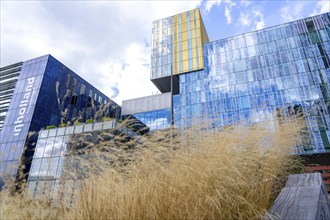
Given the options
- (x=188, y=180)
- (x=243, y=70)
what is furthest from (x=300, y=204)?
(x=243, y=70)

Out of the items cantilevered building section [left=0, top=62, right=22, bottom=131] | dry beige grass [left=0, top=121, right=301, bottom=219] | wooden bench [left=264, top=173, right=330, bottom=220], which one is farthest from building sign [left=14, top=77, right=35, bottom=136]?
wooden bench [left=264, top=173, right=330, bottom=220]

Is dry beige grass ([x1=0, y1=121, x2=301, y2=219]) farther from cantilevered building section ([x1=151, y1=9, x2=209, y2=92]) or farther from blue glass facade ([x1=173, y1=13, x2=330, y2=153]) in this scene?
cantilevered building section ([x1=151, y1=9, x2=209, y2=92])

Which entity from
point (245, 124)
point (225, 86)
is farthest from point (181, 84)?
point (245, 124)

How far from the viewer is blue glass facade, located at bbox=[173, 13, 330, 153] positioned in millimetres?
23844

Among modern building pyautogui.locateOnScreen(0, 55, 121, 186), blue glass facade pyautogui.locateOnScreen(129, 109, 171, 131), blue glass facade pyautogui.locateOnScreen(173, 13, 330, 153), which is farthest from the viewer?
blue glass facade pyautogui.locateOnScreen(129, 109, 171, 131)

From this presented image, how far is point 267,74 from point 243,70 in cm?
273

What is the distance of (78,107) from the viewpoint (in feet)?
90.6

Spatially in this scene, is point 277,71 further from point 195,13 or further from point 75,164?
point 75,164

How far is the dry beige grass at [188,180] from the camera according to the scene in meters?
1.60

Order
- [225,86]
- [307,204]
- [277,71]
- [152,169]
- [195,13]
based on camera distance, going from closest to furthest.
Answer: [307,204] → [152,169] → [277,71] → [225,86] → [195,13]

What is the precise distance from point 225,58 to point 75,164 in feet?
94.2

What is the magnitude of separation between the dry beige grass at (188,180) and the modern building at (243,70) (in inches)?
823

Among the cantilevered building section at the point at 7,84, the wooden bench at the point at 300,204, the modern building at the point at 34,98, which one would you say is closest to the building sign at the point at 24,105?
the modern building at the point at 34,98

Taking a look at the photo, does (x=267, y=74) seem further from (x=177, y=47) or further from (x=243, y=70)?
(x=177, y=47)
